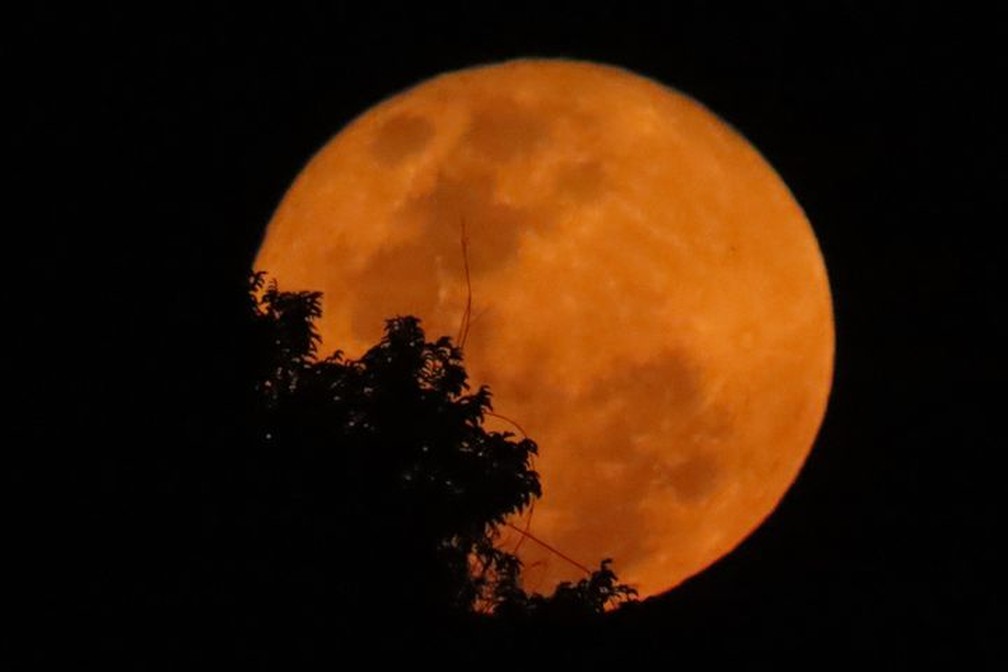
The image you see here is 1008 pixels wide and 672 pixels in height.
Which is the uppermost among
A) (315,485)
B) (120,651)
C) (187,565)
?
(315,485)

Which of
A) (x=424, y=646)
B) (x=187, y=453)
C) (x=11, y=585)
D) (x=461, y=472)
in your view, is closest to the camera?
(x=11, y=585)

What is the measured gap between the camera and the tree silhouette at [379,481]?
21.9 feet

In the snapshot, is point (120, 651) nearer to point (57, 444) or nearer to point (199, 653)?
point (199, 653)

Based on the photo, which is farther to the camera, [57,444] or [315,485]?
[315,485]

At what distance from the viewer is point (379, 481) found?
741cm

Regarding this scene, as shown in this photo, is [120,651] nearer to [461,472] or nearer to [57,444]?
[57,444]

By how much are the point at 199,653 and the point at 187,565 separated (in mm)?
469

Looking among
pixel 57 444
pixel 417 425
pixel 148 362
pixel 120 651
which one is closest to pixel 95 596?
pixel 120 651

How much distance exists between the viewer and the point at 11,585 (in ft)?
17.9

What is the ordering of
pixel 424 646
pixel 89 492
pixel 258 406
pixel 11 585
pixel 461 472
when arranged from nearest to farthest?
pixel 11 585 → pixel 89 492 → pixel 424 646 → pixel 258 406 → pixel 461 472

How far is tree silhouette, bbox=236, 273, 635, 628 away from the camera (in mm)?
6664

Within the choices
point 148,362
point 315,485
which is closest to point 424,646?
point 315,485

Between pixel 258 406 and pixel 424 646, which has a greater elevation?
pixel 258 406

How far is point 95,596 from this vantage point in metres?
5.56
